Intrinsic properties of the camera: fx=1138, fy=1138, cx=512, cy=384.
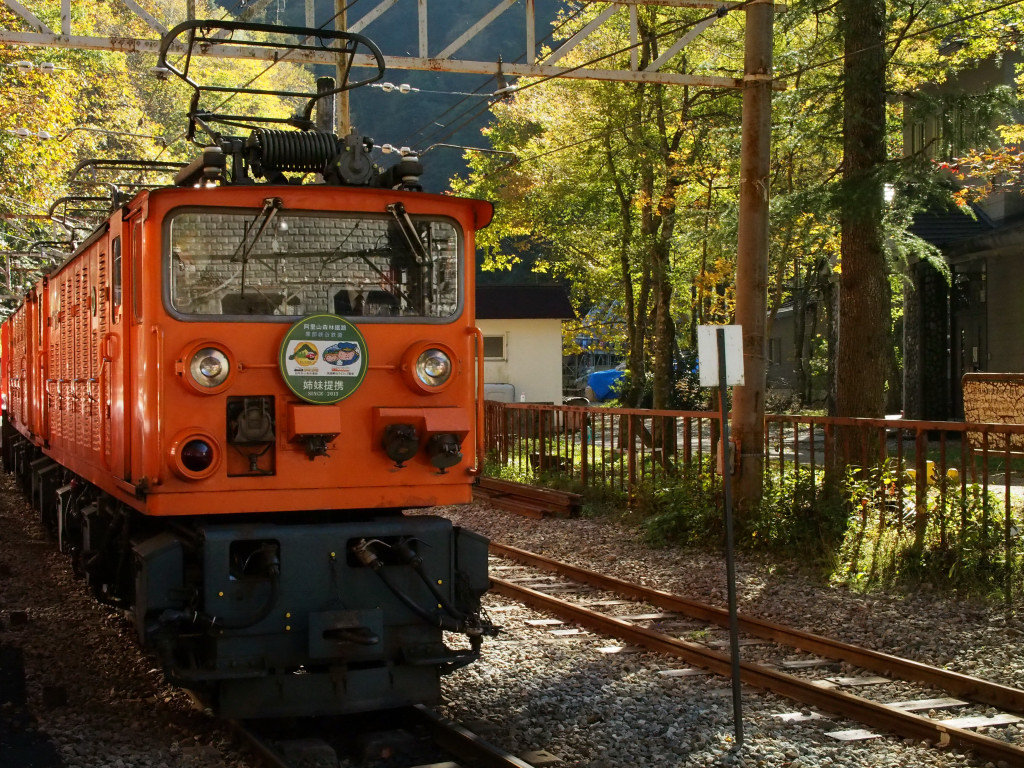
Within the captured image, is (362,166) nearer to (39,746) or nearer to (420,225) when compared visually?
(420,225)

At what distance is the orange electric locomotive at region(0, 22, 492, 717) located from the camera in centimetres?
582

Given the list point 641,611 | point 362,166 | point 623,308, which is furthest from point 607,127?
point 362,166

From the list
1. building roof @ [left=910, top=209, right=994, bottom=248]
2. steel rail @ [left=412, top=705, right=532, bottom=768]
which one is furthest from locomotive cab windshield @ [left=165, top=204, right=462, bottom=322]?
building roof @ [left=910, top=209, right=994, bottom=248]

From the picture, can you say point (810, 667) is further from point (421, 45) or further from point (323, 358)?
point (421, 45)

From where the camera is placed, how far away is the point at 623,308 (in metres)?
34.4

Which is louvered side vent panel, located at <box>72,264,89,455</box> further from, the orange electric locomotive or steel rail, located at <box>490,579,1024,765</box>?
steel rail, located at <box>490,579,1024,765</box>

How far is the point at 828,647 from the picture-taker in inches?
301

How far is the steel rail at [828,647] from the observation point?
6.50 m

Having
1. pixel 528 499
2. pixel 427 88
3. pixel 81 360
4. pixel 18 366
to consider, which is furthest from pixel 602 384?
pixel 81 360

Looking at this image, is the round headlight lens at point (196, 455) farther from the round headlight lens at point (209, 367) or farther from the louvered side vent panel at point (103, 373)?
the louvered side vent panel at point (103, 373)

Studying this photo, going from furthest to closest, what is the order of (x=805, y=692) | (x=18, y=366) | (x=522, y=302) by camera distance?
(x=522, y=302) → (x=18, y=366) → (x=805, y=692)

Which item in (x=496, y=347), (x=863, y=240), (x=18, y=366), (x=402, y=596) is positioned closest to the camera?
(x=402, y=596)

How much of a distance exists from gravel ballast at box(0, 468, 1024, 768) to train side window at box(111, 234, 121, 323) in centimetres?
227

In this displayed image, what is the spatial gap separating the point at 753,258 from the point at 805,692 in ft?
19.5
